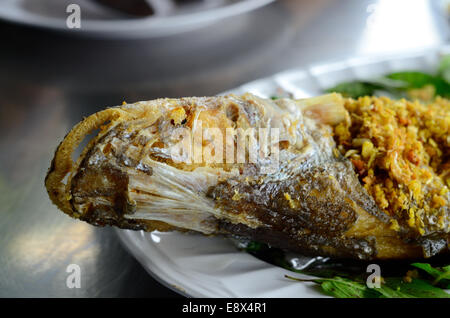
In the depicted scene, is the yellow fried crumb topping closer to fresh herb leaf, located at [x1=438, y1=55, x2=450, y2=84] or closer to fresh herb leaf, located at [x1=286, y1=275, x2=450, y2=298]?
fresh herb leaf, located at [x1=286, y1=275, x2=450, y2=298]

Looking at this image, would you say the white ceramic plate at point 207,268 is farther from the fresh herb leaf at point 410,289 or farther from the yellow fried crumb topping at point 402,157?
the yellow fried crumb topping at point 402,157

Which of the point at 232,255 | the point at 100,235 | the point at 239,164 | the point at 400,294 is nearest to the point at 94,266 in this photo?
the point at 100,235

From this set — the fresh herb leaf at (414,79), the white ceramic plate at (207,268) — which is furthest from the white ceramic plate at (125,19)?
the white ceramic plate at (207,268)

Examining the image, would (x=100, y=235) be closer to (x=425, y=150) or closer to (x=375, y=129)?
(x=375, y=129)

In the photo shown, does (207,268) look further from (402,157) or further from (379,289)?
(402,157)

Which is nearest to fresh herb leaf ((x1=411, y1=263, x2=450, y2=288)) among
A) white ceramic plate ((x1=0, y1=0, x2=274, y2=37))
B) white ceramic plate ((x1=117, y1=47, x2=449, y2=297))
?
white ceramic plate ((x1=117, y1=47, x2=449, y2=297))

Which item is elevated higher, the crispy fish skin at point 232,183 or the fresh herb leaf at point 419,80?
the fresh herb leaf at point 419,80
